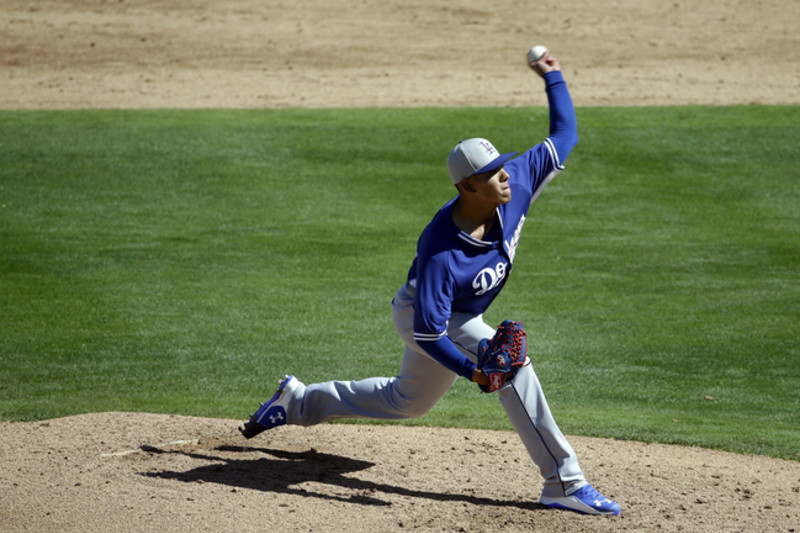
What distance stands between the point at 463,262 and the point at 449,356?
456mm

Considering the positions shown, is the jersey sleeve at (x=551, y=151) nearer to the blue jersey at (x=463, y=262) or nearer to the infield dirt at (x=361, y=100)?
the blue jersey at (x=463, y=262)

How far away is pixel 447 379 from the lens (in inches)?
200

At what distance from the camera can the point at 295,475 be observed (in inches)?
211

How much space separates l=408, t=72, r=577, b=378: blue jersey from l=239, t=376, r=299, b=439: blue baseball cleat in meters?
1.02

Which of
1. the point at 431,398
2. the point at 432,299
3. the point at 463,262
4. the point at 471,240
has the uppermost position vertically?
the point at 471,240

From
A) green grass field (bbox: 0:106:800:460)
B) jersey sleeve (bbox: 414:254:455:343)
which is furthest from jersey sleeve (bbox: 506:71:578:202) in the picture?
green grass field (bbox: 0:106:800:460)

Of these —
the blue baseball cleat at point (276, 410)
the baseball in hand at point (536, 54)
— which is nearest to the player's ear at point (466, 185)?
the baseball in hand at point (536, 54)

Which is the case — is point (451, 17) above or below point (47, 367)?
above

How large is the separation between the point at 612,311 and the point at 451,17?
14665 mm

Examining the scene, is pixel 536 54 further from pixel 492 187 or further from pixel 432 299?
pixel 432 299

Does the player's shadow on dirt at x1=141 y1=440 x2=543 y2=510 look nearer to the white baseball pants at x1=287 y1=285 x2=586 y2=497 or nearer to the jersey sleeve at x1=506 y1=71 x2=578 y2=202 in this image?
the white baseball pants at x1=287 y1=285 x2=586 y2=497

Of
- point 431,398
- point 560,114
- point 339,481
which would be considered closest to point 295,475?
point 339,481

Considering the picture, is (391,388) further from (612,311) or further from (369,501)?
(612,311)

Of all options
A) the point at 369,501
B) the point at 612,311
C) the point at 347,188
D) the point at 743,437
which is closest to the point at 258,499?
the point at 369,501
